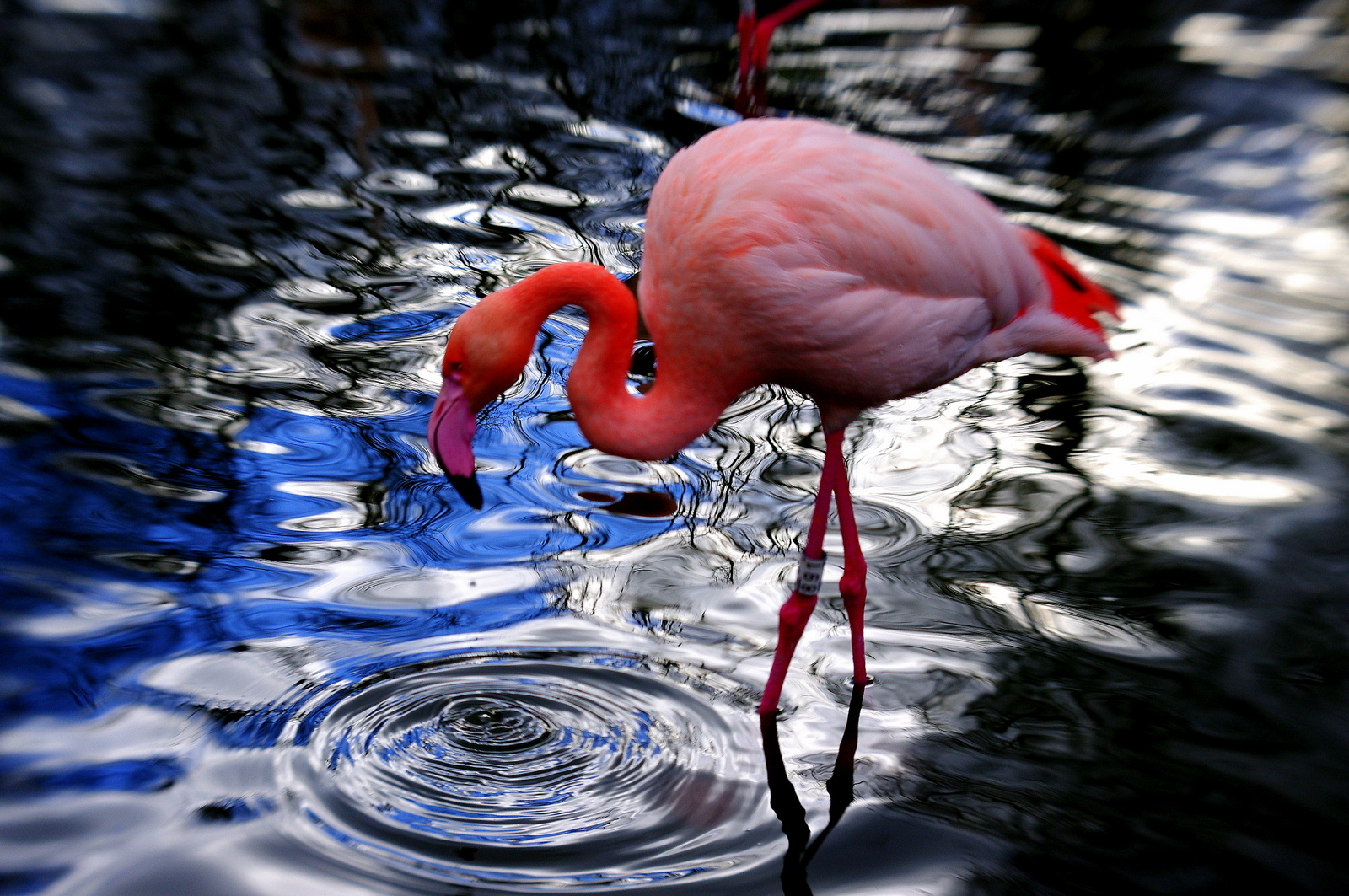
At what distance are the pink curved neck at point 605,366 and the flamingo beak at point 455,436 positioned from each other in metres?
0.10

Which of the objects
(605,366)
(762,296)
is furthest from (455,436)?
(762,296)

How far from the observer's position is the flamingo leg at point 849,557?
357cm

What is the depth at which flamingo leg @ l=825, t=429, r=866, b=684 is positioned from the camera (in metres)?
3.57

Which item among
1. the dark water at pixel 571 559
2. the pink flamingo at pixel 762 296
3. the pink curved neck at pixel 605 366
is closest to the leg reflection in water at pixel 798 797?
the dark water at pixel 571 559

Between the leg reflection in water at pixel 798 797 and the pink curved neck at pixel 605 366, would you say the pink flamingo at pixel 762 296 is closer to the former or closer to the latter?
the pink curved neck at pixel 605 366

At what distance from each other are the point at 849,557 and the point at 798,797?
831mm

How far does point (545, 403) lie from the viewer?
5.11m

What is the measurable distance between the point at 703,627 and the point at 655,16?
9.53 m

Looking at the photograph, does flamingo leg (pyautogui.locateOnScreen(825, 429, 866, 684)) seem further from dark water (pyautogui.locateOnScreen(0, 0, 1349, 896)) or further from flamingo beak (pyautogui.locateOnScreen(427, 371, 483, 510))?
flamingo beak (pyautogui.locateOnScreen(427, 371, 483, 510))

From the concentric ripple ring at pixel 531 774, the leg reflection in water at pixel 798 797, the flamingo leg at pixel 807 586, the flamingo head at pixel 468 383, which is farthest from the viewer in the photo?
the flamingo leg at pixel 807 586

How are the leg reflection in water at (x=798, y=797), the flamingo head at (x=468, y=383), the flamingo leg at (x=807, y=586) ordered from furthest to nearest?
the flamingo leg at (x=807, y=586) → the flamingo head at (x=468, y=383) → the leg reflection in water at (x=798, y=797)

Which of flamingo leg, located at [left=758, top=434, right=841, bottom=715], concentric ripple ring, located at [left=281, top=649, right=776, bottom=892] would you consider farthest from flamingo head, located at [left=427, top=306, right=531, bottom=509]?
flamingo leg, located at [left=758, top=434, right=841, bottom=715]

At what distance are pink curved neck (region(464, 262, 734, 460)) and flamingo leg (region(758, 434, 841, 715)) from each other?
0.45 metres

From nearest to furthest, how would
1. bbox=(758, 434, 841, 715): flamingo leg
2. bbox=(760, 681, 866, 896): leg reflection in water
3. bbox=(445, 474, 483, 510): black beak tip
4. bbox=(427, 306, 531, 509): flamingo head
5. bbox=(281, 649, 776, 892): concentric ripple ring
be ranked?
1. bbox=(281, 649, 776, 892): concentric ripple ring
2. bbox=(760, 681, 866, 896): leg reflection in water
3. bbox=(427, 306, 531, 509): flamingo head
4. bbox=(445, 474, 483, 510): black beak tip
5. bbox=(758, 434, 841, 715): flamingo leg
